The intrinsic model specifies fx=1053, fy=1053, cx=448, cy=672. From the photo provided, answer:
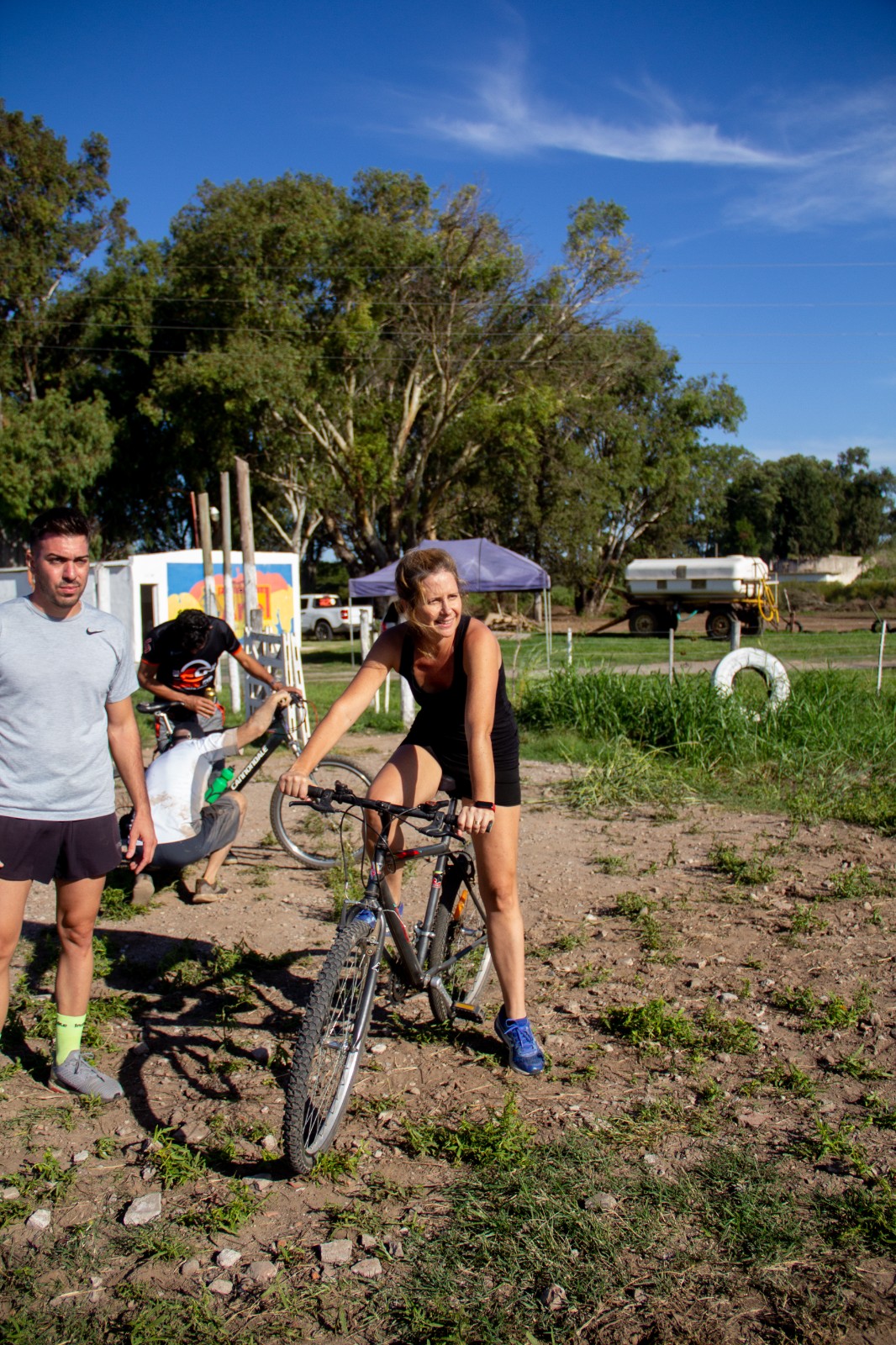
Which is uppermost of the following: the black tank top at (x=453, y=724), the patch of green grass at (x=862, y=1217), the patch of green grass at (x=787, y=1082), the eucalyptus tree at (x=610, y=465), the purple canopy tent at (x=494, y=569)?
the eucalyptus tree at (x=610, y=465)

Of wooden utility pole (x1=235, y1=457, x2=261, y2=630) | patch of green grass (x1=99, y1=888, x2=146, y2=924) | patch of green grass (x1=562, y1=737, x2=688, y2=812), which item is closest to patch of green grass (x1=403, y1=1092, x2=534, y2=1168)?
patch of green grass (x1=99, y1=888, x2=146, y2=924)

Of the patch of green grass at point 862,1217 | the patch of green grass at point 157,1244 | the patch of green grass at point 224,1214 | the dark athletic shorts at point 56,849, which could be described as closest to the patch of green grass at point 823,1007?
the patch of green grass at point 862,1217

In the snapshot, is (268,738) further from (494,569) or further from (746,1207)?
(494,569)

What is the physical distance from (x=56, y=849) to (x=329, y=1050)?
108 cm

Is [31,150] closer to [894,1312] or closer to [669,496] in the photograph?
[669,496]

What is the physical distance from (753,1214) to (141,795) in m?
2.32

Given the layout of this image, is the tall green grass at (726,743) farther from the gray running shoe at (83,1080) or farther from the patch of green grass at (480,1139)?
the gray running shoe at (83,1080)

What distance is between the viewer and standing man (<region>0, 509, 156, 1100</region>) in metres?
3.29

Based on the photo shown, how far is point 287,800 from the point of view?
23.0ft

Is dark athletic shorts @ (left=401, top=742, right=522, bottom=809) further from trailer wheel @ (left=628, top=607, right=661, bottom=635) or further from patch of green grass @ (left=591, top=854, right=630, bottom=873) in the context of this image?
trailer wheel @ (left=628, top=607, right=661, bottom=635)

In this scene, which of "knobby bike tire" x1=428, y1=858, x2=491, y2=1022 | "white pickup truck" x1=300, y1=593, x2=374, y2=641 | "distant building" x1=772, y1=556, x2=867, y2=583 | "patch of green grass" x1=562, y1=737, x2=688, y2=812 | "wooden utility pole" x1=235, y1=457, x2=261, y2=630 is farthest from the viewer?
"distant building" x1=772, y1=556, x2=867, y2=583

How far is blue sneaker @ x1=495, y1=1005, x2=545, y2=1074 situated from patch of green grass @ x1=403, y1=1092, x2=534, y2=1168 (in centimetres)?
30

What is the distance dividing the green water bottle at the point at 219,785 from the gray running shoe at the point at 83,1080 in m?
2.18

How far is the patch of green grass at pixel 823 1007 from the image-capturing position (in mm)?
4070
